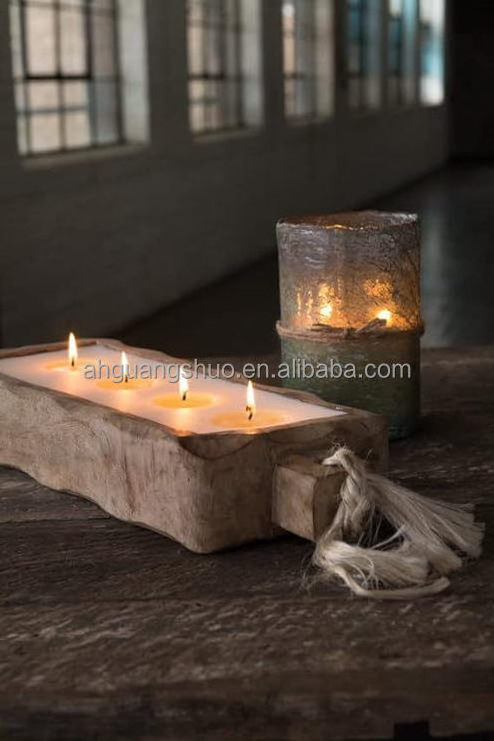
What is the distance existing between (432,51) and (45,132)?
10.1 metres

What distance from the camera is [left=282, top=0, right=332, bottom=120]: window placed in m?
8.30

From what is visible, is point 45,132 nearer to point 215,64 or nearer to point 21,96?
point 21,96

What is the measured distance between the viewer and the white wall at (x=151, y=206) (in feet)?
14.6

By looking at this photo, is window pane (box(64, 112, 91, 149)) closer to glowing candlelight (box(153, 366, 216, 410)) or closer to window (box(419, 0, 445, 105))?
glowing candlelight (box(153, 366, 216, 410))

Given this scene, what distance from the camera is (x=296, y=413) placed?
1.69 metres

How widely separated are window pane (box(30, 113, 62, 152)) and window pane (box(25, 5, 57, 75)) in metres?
0.18

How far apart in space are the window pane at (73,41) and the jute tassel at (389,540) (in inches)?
151

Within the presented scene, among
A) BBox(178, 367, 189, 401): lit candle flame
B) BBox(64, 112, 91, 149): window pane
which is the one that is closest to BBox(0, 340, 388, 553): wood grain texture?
BBox(178, 367, 189, 401): lit candle flame

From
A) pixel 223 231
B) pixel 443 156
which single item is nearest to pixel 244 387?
pixel 223 231

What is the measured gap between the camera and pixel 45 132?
485 cm

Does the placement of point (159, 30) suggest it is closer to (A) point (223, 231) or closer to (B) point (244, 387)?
(A) point (223, 231)

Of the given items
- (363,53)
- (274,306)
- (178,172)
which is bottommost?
(274,306)

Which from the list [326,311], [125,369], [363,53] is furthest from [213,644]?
[363,53]

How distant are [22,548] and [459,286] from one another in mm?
4724
